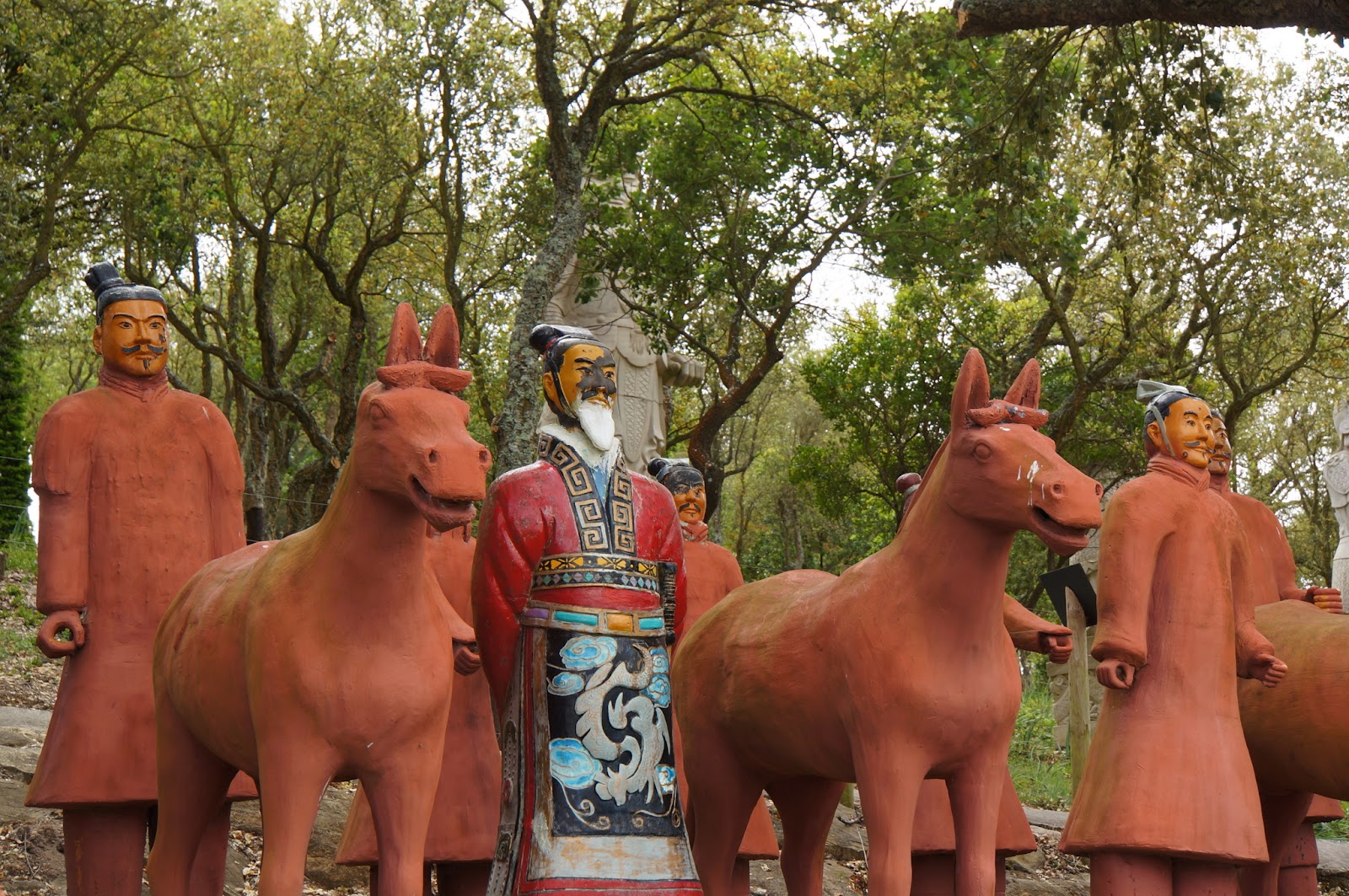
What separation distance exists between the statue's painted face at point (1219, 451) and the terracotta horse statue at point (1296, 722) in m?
0.73

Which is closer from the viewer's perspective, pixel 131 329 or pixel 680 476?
pixel 131 329

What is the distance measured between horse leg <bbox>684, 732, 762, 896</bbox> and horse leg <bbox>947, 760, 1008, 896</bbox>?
3.93 ft

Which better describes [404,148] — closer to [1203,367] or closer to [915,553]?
[1203,367]

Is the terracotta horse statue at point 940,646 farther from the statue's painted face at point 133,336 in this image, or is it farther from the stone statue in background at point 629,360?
the stone statue in background at point 629,360

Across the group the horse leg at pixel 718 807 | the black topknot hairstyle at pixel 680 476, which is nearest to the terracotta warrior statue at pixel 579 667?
the horse leg at pixel 718 807

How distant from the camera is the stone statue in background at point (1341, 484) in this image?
1011cm

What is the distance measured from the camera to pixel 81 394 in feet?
20.5

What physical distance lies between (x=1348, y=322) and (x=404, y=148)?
1106cm

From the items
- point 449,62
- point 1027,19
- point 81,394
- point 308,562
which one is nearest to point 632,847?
point 308,562

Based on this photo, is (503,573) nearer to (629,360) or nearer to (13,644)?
(629,360)

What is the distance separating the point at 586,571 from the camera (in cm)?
510

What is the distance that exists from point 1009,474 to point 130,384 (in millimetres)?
3754

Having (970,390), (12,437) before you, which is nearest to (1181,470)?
(970,390)

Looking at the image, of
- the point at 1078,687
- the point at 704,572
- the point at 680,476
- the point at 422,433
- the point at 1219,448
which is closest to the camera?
the point at 422,433
